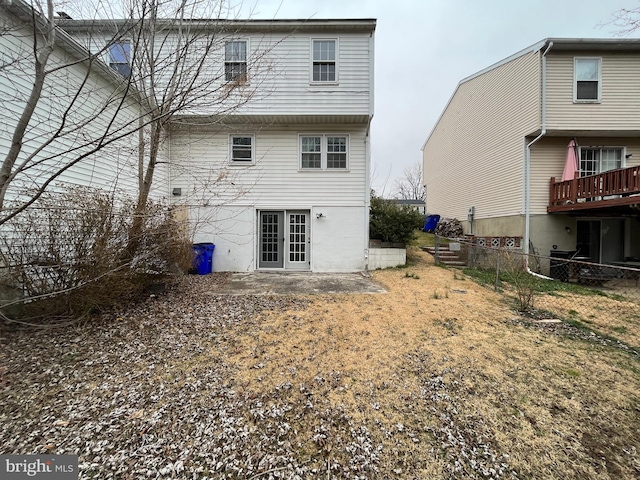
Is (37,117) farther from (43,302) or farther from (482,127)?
(482,127)

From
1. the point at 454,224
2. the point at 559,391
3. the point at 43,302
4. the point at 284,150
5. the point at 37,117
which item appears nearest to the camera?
the point at 559,391

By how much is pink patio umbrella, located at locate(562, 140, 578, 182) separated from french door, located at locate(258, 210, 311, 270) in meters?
9.72

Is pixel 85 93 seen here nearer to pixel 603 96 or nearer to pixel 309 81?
pixel 309 81

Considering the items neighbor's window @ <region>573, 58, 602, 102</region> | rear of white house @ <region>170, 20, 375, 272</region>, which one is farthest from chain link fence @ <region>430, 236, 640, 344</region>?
neighbor's window @ <region>573, 58, 602, 102</region>

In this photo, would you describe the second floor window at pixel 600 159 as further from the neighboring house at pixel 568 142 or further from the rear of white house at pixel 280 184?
the rear of white house at pixel 280 184

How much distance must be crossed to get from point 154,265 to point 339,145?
6.86 metres

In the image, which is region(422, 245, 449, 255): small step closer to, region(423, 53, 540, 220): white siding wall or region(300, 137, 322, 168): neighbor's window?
region(423, 53, 540, 220): white siding wall

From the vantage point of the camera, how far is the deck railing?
7969mm

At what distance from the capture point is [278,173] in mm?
9297

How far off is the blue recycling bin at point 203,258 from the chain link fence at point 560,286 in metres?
8.37

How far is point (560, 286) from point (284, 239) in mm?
8736

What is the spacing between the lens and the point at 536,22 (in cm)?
1006

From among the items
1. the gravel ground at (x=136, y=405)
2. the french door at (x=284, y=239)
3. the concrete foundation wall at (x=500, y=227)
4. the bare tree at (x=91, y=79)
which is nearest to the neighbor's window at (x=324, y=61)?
the bare tree at (x=91, y=79)

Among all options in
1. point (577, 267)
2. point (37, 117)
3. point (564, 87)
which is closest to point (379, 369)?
point (37, 117)
